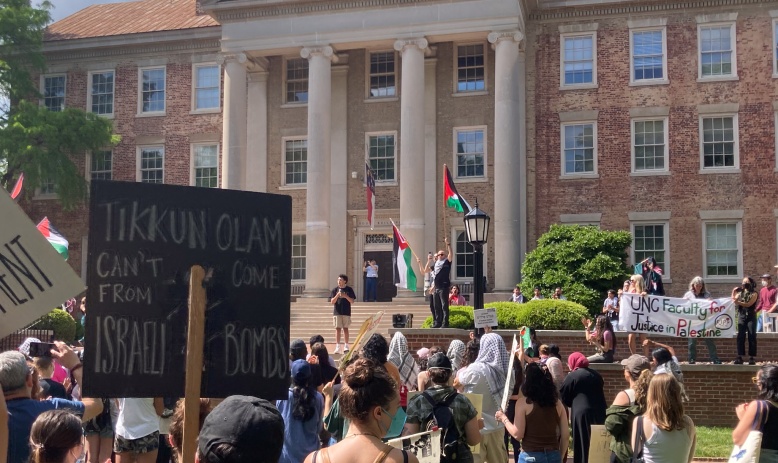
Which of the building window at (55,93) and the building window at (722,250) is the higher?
the building window at (55,93)

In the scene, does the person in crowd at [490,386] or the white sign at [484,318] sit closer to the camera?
the person in crowd at [490,386]

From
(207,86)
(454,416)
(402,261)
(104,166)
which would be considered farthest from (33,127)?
(454,416)

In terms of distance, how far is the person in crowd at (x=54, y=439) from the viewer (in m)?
4.64

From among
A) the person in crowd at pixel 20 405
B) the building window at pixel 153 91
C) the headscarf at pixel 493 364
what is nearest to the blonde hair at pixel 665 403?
the headscarf at pixel 493 364

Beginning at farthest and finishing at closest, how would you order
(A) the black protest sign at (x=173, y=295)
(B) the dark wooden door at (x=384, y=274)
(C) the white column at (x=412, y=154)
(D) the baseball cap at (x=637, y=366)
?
(B) the dark wooden door at (x=384, y=274) → (C) the white column at (x=412, y=154) → (D) the baseball cap at (x=637, y=366) → (A) the black protest sign at (x=173, y=295)

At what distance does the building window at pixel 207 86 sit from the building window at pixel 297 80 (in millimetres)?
3154

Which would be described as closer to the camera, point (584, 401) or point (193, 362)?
point (193, 362)

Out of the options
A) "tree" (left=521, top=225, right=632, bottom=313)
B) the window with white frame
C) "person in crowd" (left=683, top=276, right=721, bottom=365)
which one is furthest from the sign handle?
the window with white frame

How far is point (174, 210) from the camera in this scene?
17.6ft

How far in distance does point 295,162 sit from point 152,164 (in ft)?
21.1

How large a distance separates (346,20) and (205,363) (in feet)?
92.8

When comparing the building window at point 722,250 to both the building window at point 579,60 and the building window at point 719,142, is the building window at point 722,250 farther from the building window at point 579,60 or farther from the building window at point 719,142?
the building window at point 579,60

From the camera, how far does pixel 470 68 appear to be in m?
33.7

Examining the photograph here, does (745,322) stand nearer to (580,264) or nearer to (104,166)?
(580,264)
